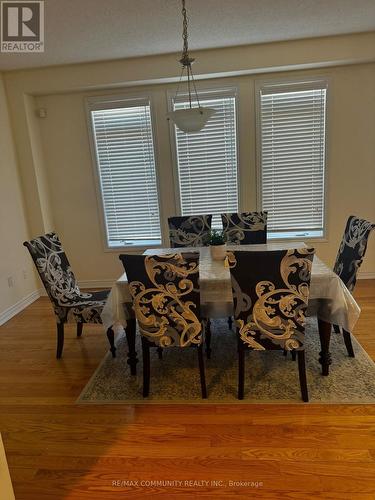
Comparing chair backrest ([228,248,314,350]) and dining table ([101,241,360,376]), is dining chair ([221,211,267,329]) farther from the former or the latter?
chair backrest ([228,248,314,350])

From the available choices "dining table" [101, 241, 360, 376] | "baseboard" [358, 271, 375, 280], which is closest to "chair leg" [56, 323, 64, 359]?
"dining table" [101, 241, 360, 376]

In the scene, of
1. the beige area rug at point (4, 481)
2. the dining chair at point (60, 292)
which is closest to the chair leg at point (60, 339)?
the dining chair at point (60, 292)

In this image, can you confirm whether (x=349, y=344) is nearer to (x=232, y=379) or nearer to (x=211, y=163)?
(x=232, y=379)

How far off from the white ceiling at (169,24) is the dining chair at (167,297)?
6.77ft

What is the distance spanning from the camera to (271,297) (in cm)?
195

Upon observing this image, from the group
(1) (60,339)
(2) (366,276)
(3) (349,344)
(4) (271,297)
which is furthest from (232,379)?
(2) (366,276)

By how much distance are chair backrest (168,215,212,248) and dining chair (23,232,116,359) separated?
994mm

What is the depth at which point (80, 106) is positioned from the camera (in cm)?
411

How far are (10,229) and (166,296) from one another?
2749mm

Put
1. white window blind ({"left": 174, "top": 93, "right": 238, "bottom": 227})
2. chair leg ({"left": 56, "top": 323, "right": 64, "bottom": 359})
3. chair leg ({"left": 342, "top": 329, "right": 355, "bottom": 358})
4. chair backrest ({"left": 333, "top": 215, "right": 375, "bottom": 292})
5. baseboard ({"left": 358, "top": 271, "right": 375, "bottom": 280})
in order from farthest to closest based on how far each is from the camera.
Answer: baseboard ({"left": 358, "top": 271, "right": 375, "bottom": 280}) → white window blind ({"left": 174, "top": 93, "right": 238, "bottom": 227}) → chair leg ({"left": 56, "top": 323, "right": 64, "bottom": 359}) → chair leg ({"left": 342, "top": 329, "right": 355, "bottom": 358}) → chair backrest ({"left": 333, "top": 215, "right": 375, "bottom": 292})

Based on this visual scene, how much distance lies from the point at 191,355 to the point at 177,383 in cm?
38

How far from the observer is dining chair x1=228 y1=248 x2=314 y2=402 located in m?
1.87

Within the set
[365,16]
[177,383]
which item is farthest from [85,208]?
[365,16]

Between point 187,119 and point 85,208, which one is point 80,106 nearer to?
point 85,208
